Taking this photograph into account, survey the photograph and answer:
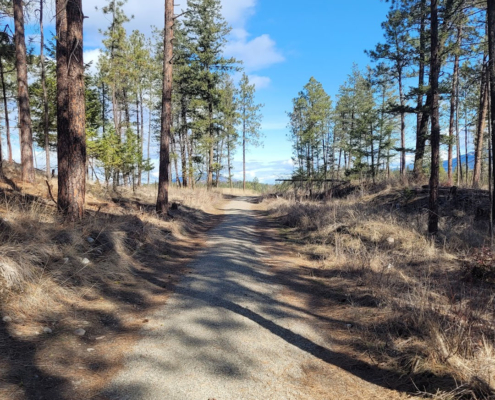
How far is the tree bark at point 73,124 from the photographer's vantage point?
716 centimetres

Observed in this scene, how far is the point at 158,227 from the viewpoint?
977 cm

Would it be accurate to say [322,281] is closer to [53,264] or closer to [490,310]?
[490,310]

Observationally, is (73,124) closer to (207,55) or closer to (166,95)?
(166,95)

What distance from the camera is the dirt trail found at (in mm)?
2898

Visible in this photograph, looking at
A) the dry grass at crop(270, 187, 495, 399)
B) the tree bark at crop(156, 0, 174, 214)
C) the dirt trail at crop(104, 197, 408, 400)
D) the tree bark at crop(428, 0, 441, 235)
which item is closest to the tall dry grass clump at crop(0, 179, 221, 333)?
the dirt trail at crop(104, 197, 408, 400)

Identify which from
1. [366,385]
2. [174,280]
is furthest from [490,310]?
[174,280]

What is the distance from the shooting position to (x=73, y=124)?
7.18 m

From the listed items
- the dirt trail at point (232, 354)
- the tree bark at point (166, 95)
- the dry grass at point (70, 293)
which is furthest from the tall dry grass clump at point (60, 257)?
the tree bark at point (166, 95)

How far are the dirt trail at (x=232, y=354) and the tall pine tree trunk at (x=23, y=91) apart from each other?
12.6 m

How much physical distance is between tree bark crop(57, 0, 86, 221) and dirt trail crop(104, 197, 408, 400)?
383 cm

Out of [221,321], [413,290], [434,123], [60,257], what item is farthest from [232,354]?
[434,123]

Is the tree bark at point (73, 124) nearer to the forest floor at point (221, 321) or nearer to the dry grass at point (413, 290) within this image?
the forest floor at point (221, 321)

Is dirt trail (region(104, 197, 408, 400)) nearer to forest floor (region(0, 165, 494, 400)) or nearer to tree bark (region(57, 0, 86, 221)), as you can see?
forest floor (region(0, 165, 494, 400))

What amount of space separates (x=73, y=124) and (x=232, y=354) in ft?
21.2
